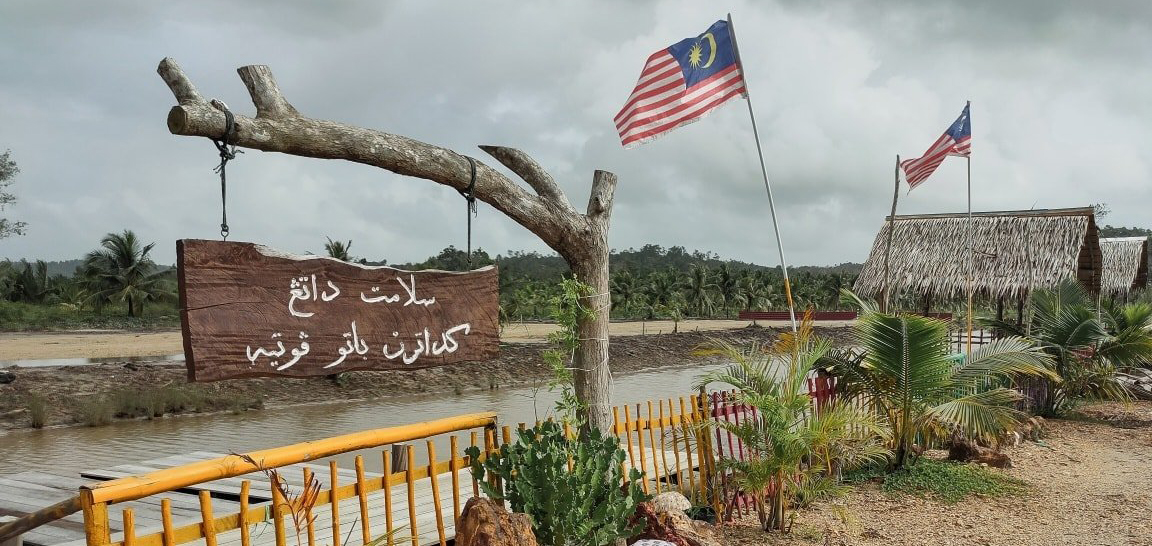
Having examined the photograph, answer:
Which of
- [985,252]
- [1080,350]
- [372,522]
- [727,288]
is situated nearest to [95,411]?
[372,522]

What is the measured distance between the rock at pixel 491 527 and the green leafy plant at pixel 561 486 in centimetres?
30

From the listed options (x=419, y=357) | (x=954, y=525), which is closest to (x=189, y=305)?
(x=419, y=357)

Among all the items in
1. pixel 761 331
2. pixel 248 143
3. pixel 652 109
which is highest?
pixel 652 109

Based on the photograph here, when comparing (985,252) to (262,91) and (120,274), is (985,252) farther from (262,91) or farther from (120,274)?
(120,274)

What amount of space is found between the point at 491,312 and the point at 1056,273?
43.8ft

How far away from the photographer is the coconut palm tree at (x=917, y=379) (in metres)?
7.46

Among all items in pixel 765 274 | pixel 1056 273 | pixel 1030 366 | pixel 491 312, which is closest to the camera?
pixel 491 312

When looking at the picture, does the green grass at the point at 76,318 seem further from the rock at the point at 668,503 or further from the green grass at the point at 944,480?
the rock at the point at 668,503

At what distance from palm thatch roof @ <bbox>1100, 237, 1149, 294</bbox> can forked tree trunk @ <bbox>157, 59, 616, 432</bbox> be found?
22.1m

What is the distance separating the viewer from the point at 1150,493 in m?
7.32

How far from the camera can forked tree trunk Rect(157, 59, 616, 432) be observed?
3.81 metres

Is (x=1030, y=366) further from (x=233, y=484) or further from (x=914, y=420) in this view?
(x=233, y=484)

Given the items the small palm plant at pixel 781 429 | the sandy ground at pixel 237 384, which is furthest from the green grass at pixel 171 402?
the small palm plant at pixel 781 429

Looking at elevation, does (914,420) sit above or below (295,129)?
below
